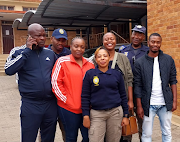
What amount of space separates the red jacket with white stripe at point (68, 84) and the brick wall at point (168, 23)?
2526mm

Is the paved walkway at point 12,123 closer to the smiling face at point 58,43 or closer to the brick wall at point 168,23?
the brick wall at point 168,23

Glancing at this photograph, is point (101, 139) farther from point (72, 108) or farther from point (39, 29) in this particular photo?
point (39, 29)

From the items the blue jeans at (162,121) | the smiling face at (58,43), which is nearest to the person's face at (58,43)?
the smiling face at (58,43)

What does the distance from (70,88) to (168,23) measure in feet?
9.40

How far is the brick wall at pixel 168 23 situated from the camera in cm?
415

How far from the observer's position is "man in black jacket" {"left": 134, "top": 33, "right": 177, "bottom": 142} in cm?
273

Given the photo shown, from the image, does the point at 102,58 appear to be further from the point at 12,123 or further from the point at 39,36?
the point at 12,123

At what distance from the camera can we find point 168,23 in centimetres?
432

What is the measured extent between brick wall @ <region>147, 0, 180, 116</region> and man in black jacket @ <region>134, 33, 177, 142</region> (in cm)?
162

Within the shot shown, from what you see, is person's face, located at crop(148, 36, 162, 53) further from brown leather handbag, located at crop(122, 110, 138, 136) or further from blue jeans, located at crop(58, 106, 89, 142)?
blue jeans, located at crop(58, 106, 89, 142)

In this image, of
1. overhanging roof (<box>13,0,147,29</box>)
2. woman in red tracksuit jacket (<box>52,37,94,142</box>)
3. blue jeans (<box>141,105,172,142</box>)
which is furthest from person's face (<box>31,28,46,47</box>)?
overhanging roof (<box>13,0,147,29</box>)

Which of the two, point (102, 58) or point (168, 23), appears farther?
point (168, 23)

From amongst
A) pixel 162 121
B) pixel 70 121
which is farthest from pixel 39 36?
pixel 162 121

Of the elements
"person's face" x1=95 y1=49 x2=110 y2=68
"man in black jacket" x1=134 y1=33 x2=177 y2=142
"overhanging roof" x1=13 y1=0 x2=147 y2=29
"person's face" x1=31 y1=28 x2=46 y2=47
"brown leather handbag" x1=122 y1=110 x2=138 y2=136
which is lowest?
"brown leather handbag" x1=122 y1=110 x2=138 y2=136
